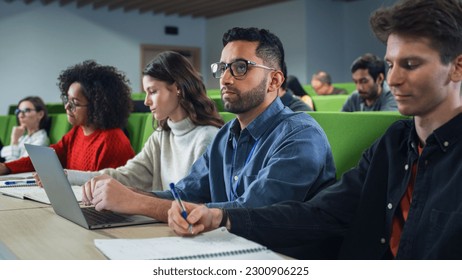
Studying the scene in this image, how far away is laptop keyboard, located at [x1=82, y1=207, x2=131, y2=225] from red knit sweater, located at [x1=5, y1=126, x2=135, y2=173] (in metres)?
1.09

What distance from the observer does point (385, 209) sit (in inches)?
44.7

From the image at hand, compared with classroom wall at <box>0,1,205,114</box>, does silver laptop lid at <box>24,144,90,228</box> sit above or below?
below

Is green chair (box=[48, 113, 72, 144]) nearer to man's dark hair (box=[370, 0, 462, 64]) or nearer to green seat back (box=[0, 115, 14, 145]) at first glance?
green seat back (box=[0, 115, 14, 145])

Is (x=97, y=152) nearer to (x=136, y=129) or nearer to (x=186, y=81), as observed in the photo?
(x=136, y=129)

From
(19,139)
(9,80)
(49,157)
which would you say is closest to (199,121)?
(49,157)

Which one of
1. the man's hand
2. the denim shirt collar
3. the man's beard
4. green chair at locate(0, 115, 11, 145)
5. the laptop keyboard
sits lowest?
green chair at locate(0, 115, 11, 145)

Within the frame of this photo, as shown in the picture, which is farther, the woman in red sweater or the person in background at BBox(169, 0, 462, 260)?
the woman in red sweater

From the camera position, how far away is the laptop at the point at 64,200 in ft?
3.75

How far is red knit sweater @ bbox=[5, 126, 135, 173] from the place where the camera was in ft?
7.88

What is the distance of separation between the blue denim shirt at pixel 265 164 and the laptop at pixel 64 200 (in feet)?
0.73

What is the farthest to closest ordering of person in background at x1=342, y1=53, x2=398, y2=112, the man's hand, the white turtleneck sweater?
person in background at x1=342, y1=53, x2=398, y2=112 → the white turtleneck sweater → the man's hand

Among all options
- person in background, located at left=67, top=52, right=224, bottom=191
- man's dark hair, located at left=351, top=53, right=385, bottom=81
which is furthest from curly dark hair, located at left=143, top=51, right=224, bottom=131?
man's dark hair, located at left=351, top=53, right=385, bottom=81

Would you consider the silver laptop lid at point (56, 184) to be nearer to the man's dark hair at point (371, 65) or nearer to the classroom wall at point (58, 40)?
the man's dark hair at point (371, 65)

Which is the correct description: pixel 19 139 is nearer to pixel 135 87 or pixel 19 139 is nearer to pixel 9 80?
pixel 9 80
